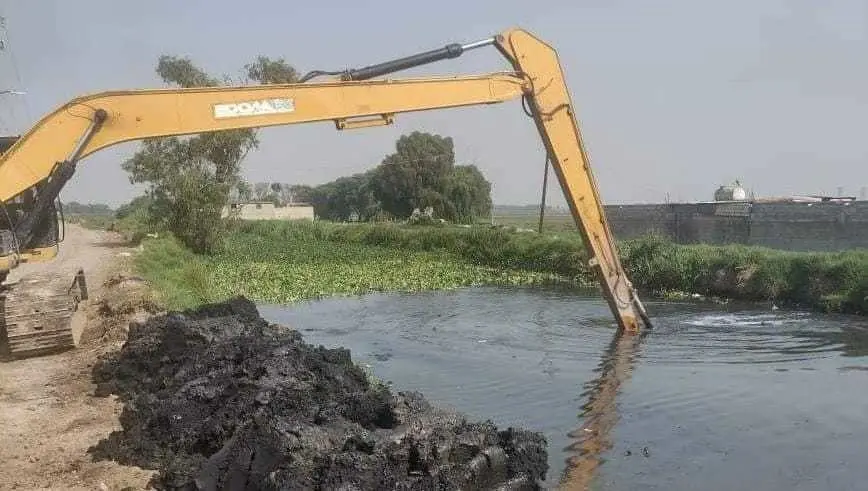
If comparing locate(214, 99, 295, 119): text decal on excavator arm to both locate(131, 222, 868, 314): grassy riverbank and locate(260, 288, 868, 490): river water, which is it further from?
locate(131, 222, 868, 314): grassy riverbank

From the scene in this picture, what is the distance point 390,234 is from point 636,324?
1112 inches

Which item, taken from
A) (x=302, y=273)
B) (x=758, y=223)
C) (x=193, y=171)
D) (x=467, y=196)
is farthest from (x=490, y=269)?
(x=467, y=196)

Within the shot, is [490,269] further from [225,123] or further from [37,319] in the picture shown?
[37,319]

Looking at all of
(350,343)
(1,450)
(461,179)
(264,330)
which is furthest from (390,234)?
(1,450)

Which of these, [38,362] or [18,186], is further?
[38,362]

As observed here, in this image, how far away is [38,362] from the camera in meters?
10.4

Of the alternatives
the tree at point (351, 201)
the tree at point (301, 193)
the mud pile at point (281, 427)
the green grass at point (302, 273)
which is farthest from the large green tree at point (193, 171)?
the tree at point (301, 193)

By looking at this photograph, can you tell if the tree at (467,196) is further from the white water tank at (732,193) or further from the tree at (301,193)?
the tree at (301,193)

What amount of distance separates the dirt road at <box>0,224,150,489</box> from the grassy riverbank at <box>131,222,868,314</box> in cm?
471

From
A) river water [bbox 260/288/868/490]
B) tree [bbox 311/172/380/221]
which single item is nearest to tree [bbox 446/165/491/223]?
tree [bbox 311/172/380/221]

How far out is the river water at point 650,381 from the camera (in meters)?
7.73

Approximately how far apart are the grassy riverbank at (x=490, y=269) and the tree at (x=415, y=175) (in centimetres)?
2617

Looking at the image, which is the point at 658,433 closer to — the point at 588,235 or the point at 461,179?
the point at 588,235

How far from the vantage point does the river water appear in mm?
7727
